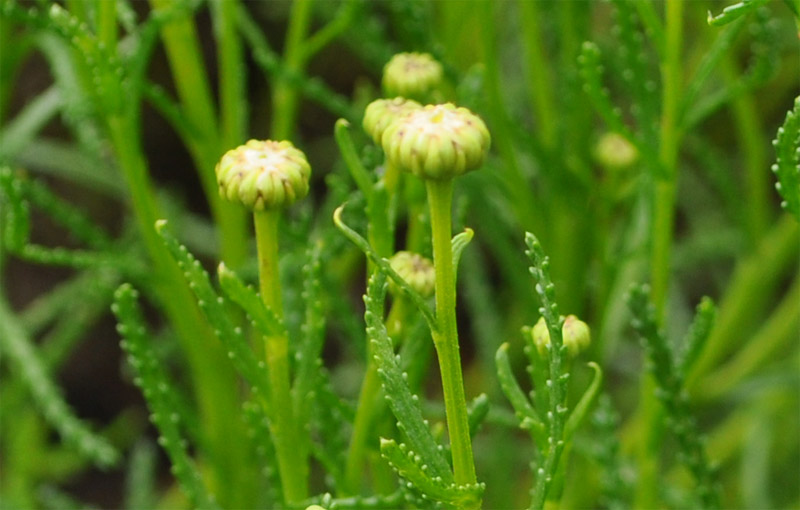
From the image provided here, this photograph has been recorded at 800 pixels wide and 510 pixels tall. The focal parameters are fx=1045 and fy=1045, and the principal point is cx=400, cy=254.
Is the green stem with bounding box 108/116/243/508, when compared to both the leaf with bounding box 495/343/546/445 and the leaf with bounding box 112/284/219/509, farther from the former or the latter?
the leaf with bounding box 495/343/546/445

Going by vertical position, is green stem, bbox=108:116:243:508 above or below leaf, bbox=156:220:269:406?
above

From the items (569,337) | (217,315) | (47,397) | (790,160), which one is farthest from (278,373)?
(47,397)

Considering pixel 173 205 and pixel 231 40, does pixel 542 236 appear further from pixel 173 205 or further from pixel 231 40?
pixel 173 205

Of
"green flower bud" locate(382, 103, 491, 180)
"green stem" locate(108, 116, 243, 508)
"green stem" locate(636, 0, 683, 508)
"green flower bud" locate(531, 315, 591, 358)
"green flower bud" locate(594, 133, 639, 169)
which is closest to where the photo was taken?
"green flower bud" locate(382, 103, 491, 180)

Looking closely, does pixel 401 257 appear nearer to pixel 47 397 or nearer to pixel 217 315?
pixel 217 315

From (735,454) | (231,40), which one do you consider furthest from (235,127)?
(735,454)

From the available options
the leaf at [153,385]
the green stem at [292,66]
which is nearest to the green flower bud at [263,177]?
the leaf at [153,385]

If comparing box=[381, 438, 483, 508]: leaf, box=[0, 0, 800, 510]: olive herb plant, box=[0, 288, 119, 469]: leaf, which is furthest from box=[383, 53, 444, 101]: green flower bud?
box=[0, 288, 119, 469]: leaf
